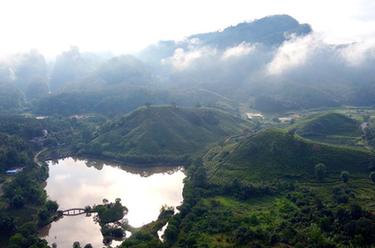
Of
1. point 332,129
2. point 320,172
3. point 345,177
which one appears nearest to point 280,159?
point 320,172

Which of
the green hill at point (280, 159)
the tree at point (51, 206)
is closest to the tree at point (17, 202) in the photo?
the tree at point (51, 206)

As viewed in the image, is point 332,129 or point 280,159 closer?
point 280,159

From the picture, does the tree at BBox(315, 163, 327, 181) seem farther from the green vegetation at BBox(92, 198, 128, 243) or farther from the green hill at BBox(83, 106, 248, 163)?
the green hill at BBox(83, 106, 248, 163)

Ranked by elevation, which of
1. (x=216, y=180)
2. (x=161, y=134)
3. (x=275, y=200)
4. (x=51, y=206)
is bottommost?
(x=275, y=200)

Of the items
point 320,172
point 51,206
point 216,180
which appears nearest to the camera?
point 51,206

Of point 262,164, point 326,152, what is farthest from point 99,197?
point 326,152

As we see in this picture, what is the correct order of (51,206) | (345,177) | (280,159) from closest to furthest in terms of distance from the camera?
(51,206)
(345,177)
(280,159)

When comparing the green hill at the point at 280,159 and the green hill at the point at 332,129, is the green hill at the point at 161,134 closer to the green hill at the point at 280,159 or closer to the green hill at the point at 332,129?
the green hill at the point at 280,159

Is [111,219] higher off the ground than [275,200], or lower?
lower

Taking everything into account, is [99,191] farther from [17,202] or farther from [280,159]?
[280,159]
